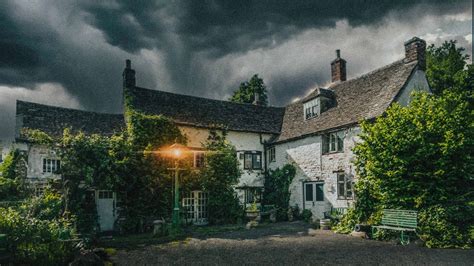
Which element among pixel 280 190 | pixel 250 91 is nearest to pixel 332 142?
pixel 280 190

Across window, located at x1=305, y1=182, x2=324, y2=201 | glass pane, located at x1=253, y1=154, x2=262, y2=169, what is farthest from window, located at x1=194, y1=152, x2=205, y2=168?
window, located at x1=305, y1=182, x2=324, y2=201

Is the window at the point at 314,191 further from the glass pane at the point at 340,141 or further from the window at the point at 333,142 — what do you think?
the glass pane at the point at 340,141

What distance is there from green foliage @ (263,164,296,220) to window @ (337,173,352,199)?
3.88 metres

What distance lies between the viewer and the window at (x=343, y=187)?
57.7 feet

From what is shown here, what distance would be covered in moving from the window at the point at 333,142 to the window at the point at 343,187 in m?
1.52

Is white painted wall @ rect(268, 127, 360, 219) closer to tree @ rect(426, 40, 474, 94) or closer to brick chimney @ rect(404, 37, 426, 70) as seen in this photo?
brick chimney @ rect(404, 37, 426, 70)

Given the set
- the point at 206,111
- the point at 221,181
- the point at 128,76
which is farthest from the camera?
the point at 206,111

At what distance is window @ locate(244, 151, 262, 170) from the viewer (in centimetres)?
2294

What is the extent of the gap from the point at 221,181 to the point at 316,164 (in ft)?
19.6

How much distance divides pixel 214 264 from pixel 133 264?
2379mm

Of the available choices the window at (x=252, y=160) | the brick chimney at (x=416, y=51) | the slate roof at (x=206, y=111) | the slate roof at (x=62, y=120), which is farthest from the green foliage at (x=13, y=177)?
the brick chimney at (x=416, y=51)

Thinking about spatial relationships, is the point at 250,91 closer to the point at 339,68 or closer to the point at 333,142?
the point at 339,68

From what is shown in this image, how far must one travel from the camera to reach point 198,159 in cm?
2095

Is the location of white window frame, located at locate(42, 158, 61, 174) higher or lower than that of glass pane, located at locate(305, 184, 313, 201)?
higher
